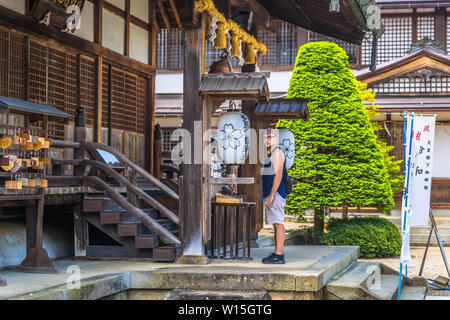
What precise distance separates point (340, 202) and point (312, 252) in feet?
18.6

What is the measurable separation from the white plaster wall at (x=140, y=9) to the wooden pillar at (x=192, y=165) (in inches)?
173

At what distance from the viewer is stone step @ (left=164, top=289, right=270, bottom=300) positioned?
822cm

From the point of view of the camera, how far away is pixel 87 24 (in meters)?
12.1

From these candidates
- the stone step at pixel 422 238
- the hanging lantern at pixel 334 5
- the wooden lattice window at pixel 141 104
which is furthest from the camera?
the stone step at pixel 422 238

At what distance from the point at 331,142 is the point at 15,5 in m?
9.19

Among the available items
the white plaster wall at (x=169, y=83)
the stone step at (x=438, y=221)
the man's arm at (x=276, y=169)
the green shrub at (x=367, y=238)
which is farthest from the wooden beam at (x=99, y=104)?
the white plaster wall at (x=169, y=83)

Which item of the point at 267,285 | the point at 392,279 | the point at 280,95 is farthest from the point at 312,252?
the point at 280,95

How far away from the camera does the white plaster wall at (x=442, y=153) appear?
86.6ft

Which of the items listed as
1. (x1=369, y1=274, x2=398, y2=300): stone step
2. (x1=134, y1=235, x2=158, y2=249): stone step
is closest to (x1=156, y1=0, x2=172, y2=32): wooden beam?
(x1=134, y1=235, x2=158, y2=249): stone step

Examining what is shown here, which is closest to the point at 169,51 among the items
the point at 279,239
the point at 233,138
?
the point at 233,138

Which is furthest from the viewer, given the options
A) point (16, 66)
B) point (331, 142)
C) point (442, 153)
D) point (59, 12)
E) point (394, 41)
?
point (394, 41)

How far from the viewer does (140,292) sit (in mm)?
8633

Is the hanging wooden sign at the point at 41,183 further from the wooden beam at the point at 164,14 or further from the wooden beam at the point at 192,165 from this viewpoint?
the wooden beam at the point at 164,14

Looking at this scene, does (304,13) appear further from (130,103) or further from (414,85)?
(414,85)
